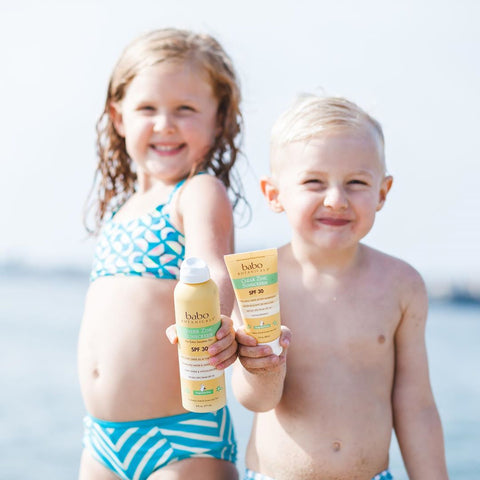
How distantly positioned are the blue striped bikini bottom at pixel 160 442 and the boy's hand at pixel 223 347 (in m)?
0.54

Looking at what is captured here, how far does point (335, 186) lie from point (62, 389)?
3616mm

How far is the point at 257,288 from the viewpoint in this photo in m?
1.27

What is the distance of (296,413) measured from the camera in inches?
62.7

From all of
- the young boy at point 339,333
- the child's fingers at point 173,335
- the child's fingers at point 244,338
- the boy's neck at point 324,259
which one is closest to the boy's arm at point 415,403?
the young boy at point 339,333

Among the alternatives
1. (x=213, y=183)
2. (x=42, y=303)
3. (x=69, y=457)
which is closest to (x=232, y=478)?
(x=213, y=183)

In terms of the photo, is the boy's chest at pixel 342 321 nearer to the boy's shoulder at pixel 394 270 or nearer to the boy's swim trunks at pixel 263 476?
the boy's shoulder at pixel 394 270

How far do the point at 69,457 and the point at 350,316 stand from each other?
250cm

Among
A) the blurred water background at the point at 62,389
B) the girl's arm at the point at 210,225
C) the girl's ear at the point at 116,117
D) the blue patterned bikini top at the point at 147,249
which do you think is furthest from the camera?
the blurred water background at the point at 62,389

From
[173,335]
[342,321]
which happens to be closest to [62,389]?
[342,321]

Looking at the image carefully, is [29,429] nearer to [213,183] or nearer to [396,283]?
[213,183]

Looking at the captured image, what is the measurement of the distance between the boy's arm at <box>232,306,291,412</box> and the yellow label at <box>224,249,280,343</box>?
0.03m

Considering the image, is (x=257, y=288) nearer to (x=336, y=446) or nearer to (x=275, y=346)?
(x=275, y=346)

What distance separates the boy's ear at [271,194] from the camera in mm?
1710

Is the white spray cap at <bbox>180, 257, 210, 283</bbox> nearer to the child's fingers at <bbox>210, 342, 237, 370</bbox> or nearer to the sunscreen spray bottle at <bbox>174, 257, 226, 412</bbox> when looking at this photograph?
the sunscreen spray bottle at <bbox>174, 257, 226, 412</bbox>
